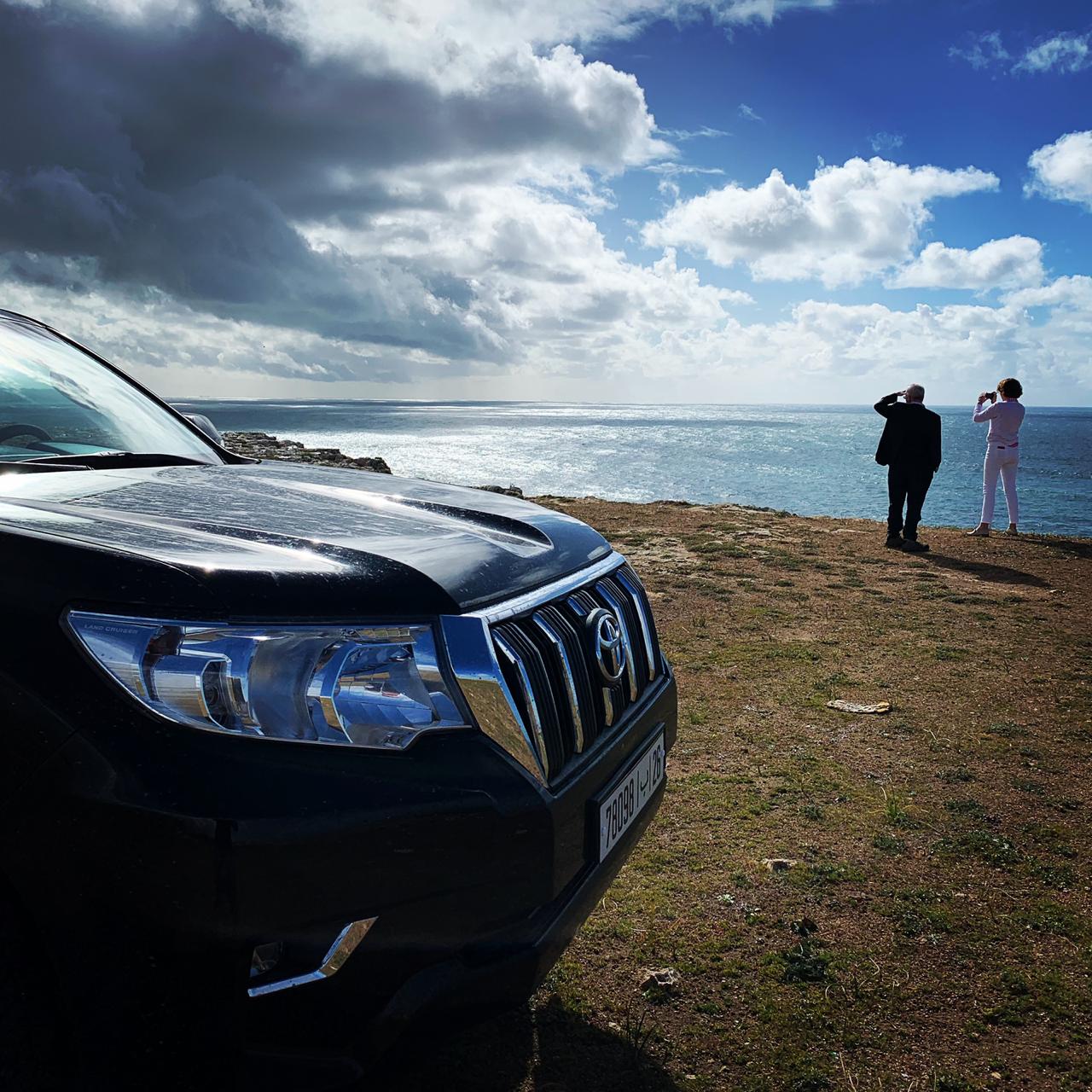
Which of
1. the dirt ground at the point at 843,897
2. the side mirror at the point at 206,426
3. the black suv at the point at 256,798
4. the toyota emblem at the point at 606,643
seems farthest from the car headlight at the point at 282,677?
the side mirror at the point at 206,426

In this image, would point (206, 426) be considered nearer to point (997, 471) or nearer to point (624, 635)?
point (624, 635)

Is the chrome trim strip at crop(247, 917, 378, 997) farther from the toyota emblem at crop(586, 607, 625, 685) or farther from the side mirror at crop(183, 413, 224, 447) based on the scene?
the side mirror at crop(183, 413, 224, 447)

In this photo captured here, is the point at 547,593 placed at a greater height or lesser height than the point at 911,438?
lesser

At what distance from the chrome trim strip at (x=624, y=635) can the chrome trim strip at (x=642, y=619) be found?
0.12 meters

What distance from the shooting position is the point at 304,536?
6.08 ft

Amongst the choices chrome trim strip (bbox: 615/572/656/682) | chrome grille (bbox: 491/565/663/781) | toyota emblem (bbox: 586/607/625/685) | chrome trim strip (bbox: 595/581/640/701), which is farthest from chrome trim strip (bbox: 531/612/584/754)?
chrome trim strip (bbox: 615/572/656/682)

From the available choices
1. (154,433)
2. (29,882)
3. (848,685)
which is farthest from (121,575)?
(848,685)

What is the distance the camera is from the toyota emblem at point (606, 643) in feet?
6.86

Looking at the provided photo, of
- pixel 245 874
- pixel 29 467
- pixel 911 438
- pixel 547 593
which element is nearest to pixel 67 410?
pixel 29 467

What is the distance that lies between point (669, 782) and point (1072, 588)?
6.75 metres

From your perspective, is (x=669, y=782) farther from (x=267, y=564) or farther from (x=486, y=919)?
(x=267, y=564)

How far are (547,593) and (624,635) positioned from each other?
1.25ft

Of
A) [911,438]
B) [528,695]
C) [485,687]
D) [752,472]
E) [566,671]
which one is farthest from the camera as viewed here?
[752,472]

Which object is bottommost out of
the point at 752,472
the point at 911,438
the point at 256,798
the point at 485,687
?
the point at 752,472
